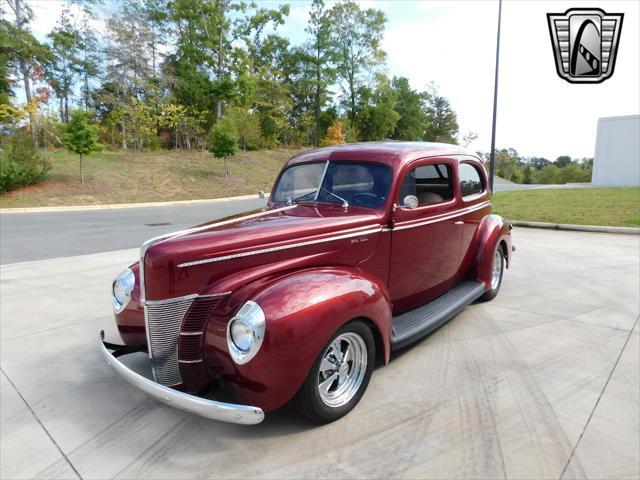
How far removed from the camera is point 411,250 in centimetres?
358

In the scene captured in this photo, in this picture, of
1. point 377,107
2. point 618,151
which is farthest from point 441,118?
point 618,151

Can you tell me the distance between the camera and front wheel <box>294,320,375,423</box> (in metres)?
2.48

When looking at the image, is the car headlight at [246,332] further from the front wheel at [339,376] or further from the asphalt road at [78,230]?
the asphalt road at [78,230]

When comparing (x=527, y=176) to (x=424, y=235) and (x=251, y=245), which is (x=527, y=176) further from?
(x=251, y=245)

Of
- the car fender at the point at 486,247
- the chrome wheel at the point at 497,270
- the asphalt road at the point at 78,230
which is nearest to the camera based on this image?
the car fender at the point at 486,247

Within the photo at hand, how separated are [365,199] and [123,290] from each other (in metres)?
1.97

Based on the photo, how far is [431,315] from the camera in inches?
144

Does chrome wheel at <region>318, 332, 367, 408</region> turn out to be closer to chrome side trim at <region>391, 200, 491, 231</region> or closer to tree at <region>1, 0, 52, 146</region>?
chrome side trim at <region>391, 200, 491, 231</region>

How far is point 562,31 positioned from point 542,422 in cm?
770

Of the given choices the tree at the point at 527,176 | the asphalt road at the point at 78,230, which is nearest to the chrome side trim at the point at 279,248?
the asphalt road at the point at 78,230

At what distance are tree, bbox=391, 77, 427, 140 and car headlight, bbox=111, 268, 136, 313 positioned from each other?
179ft

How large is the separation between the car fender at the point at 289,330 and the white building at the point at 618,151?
2850 centimetres

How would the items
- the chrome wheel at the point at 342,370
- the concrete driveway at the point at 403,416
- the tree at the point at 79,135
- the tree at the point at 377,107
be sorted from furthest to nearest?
the tree at the point at 377,107 → the tree at the point at 79,135 → the chrome wheel at the point at 342,370 → the concrete driveway at the point at 403,416

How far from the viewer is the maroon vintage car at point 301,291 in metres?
2.32
